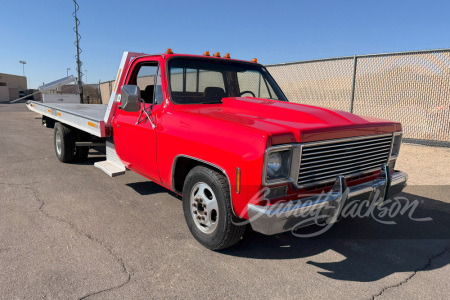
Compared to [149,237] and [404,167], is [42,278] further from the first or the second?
[404,167]

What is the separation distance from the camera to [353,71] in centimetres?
806

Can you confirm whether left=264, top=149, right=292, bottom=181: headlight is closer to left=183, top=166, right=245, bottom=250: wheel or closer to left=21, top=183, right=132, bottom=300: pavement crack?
left=183, top=166, right=245, bottom=250: wheel

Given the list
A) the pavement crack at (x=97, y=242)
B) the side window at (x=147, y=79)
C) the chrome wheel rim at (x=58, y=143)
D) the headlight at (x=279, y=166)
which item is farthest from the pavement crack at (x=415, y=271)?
the chrome wheel rim at (x=58, y=143)

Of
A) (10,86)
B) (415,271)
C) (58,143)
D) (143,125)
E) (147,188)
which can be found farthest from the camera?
(10,86)

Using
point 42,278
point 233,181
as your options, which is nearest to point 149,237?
point 42,278

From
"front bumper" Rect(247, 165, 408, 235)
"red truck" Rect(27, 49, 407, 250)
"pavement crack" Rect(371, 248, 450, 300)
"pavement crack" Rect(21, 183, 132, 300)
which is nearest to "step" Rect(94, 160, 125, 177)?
"red truck" Rect(27, 49, 407, 250)

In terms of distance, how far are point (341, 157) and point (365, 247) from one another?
1.08 m

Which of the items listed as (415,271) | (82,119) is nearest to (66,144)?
(82,119)

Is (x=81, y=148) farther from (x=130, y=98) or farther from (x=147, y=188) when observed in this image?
(x=130, y=98)

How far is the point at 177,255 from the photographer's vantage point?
3.04m

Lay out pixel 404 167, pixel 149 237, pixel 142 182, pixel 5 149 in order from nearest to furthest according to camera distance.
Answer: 1. pixel 149 237
2. pixel 142 182
3. pixel 404 167
4. pixel 5 149

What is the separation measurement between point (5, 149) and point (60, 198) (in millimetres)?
4642

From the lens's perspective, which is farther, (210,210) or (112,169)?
(112,169)

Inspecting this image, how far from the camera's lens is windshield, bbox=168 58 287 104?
3.81 meters
